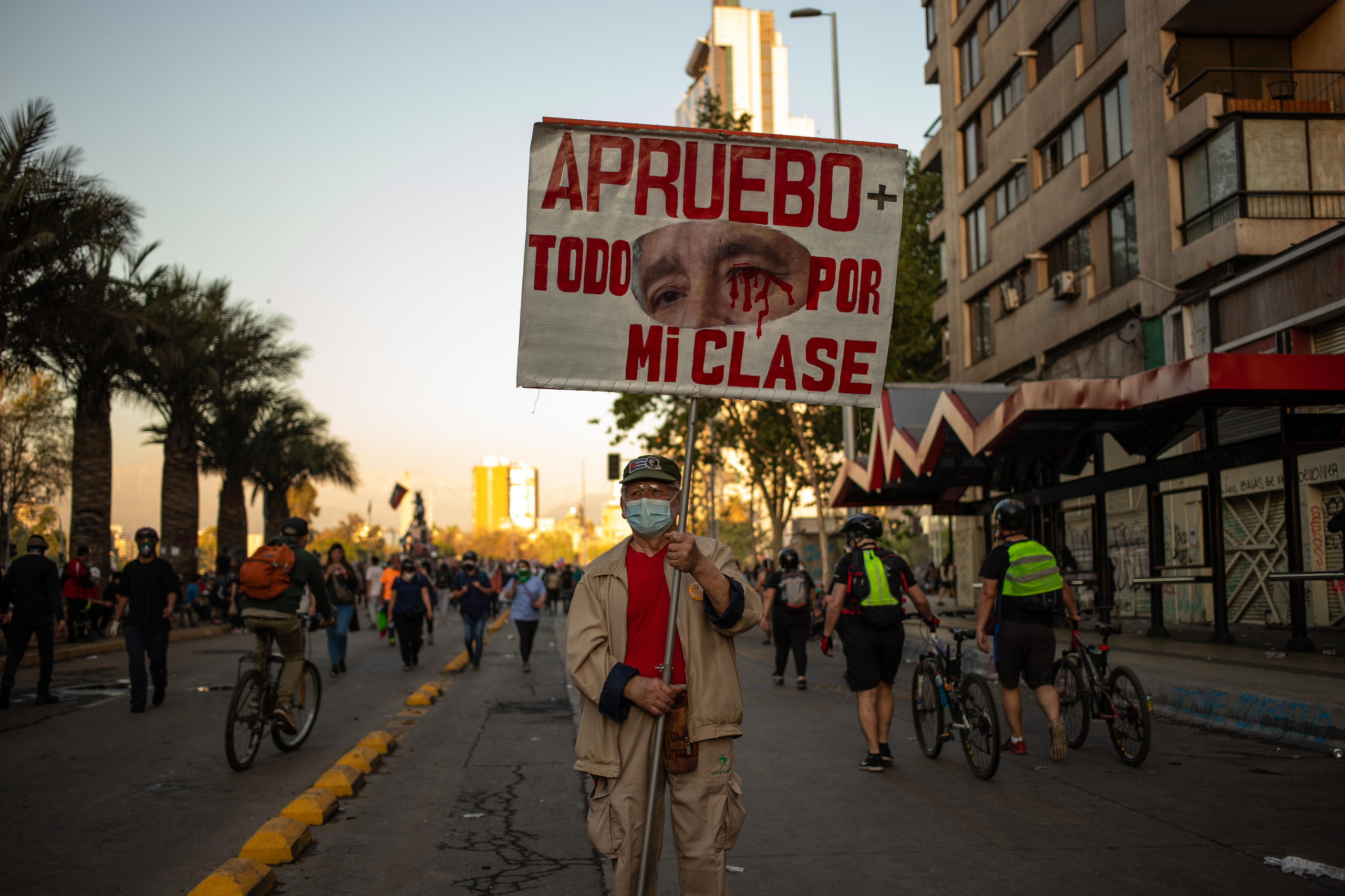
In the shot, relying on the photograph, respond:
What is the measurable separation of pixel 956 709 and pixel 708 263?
15.1 ft

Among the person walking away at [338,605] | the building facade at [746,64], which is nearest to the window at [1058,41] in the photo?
the person walking away at [338,605]

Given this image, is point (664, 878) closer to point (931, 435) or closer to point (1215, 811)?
point (1215, 811)

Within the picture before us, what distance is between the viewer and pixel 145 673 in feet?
37.6

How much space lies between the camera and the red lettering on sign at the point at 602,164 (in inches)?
184

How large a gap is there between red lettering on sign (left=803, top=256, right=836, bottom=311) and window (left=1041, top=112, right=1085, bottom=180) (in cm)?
2152

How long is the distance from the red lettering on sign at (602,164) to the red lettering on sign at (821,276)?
836 millimetres

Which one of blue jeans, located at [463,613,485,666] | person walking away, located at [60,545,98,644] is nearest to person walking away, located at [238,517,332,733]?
blue jeans, located at [463,613,485,666]

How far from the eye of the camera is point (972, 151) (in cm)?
3159

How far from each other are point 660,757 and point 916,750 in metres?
5.76

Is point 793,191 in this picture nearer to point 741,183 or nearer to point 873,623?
point 741,183

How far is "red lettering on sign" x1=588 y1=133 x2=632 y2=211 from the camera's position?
4664mm

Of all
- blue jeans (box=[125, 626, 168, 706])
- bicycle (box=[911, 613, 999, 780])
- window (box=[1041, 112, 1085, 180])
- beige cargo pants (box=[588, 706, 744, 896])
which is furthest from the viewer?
window (box=[1041, 112, 1085, 180])

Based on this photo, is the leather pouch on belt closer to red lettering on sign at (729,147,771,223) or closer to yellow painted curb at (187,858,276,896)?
red lettering on sign at (729,147,771,223)

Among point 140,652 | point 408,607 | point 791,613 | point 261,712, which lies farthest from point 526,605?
point 261,712
